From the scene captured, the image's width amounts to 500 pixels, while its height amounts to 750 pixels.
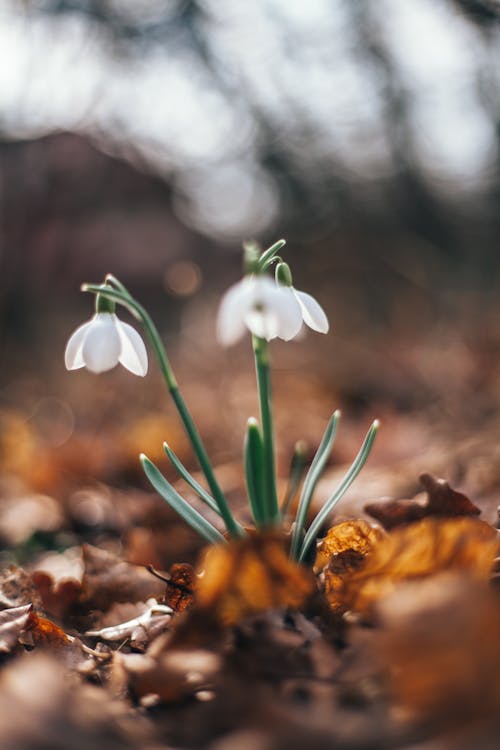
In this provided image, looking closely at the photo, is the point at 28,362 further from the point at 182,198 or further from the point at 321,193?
the point at 321,193

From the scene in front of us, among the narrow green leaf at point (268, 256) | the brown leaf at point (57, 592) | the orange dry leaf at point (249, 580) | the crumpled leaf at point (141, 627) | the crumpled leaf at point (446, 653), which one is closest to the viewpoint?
the crumpled leaf at point (446, 653)

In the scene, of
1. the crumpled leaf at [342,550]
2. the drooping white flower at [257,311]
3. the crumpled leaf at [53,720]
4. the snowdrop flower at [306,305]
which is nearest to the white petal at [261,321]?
the drooping white flower at [257,311]

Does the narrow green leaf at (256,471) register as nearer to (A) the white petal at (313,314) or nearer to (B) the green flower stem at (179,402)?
(B) the green flower stem at (179,402)

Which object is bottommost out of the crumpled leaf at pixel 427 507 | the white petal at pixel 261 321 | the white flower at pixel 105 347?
the crumpled leaf at pixel 427 507

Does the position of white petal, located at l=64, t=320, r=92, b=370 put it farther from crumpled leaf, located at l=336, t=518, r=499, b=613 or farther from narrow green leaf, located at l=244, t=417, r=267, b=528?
crumpled leaf, located at l=336, t=518, r=499, b=613

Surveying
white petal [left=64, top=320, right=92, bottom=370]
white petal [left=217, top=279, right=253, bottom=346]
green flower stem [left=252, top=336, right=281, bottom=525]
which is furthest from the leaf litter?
white petal [left=64, top=320, right=92, bottom=370]

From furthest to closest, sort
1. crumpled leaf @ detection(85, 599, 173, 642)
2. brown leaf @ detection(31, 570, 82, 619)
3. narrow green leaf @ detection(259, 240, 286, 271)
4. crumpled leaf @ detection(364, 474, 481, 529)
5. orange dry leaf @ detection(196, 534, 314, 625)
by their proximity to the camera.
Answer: brown leaf @ detection(31, 570, 82, 619), crumpled leaf @ detection(364, 474, 481, 529), crumpled leaf @ detection(85, 599, 173, 642), narrow green leaf @ detection(259, 240, 286, 271), orange dry leaf @ detection(196, 534, 314, 625)

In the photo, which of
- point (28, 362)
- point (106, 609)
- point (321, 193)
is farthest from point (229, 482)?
point (321, 193)
